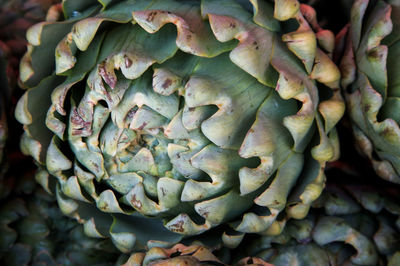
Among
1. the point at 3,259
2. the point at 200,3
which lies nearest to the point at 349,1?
the point at 200,3

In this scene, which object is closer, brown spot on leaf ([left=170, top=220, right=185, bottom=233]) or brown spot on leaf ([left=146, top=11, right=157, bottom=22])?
brown spot on leaf ([left=146, top=11, right=157, bottom=22])

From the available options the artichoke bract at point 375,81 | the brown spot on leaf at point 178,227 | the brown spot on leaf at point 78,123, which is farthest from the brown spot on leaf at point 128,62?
the artichoke bract at point 375,81

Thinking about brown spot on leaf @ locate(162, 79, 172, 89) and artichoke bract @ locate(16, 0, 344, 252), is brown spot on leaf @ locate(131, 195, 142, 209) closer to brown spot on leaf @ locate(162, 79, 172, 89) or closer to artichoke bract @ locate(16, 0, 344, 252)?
artichoke bract @ locate(16, 0, 344, 252)

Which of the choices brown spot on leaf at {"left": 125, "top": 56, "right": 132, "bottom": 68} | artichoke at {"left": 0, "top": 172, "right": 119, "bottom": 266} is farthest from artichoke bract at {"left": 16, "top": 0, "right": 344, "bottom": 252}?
artichoke at {"left": 0, "top": 172, "right": 119, "bottom": 266}

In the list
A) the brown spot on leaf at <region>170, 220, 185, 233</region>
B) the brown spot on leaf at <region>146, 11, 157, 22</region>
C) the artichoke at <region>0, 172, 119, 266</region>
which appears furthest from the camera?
the artichoke at <region>0, 172, 119, 266</region>

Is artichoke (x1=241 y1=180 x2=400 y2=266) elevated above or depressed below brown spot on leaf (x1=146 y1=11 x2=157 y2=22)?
below

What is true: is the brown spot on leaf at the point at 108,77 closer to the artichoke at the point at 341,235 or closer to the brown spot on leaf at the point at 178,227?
the brown spot on leaf at the point at 178,227
